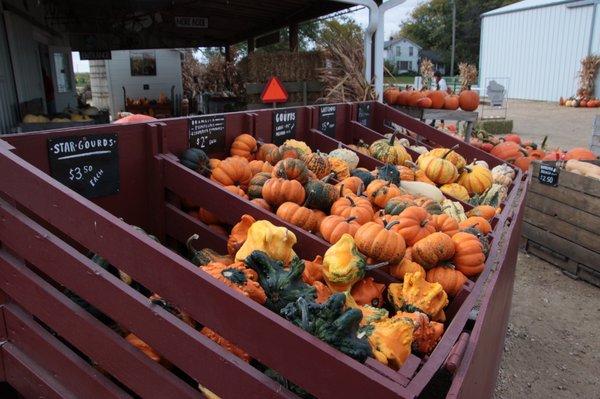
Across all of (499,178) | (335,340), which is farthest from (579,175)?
(335,340)

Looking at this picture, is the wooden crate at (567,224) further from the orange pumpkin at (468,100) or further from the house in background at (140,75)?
the house in background at (140,75)

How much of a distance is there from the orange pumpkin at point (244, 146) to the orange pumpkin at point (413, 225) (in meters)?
1.28

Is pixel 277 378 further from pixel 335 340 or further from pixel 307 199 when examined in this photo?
pixel 307 199

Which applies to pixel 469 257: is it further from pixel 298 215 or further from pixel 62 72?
pixel 62 72

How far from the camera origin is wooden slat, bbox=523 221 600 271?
5.45 m

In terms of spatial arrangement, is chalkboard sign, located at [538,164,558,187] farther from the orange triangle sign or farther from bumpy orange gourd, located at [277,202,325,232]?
bumpy orange gourd, located at [277,202,325,232]

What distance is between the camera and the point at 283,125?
4.19m

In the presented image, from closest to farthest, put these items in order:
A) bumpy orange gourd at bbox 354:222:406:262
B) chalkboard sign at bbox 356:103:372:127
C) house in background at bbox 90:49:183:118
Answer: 1. bumpy orange gourd at bbox 354:222:406:262
2. chalkboard sign at bbox 356:103:372:127
3. house in background at bbox 90:49:183:118

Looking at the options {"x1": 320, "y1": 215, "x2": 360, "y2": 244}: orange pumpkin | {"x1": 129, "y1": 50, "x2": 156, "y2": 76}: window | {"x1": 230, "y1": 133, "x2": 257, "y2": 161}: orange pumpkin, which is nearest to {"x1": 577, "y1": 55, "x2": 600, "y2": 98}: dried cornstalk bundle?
{"x1": 129, "y1": 50, "x2": 156, "y2": 76}: window

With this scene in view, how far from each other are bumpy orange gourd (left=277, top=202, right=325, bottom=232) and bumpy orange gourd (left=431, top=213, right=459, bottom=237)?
0.78 metres

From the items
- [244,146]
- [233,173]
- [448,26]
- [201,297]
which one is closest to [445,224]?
[233,173]

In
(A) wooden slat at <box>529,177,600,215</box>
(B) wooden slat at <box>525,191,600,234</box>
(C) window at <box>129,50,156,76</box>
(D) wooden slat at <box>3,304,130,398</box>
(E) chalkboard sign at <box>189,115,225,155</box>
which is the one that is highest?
(C) window at <box>129,50,156,76</box>

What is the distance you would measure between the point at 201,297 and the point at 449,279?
164 centimetres

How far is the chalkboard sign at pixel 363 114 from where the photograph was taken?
18.2 ft
